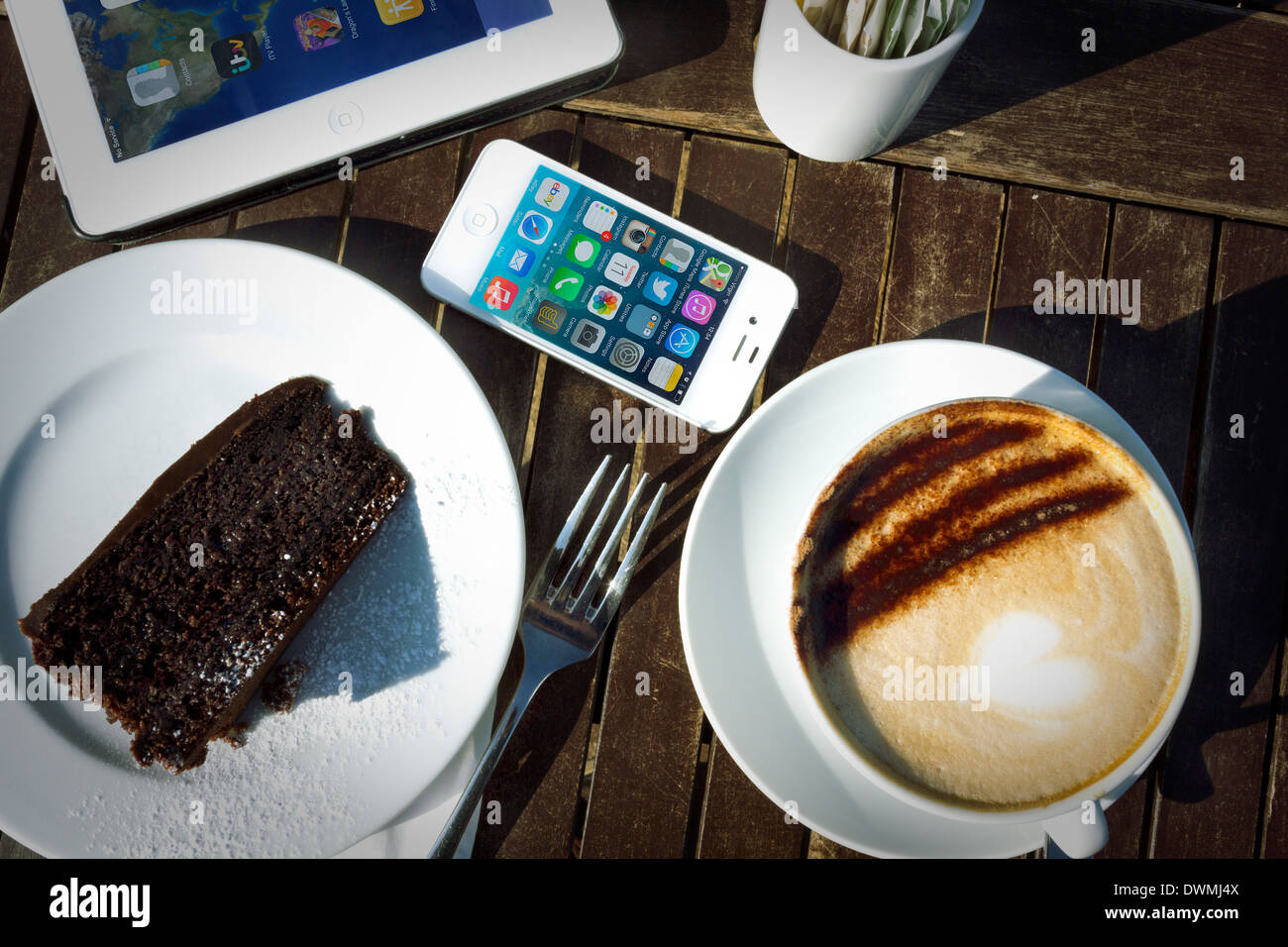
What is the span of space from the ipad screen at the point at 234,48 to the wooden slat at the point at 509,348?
0.11 metres

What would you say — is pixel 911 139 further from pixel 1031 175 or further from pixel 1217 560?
pixel 1217 560

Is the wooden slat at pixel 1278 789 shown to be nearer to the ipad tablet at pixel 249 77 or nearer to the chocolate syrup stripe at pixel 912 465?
the chocolate syrup stripe at pixel 912 465

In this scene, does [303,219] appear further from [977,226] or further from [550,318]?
[977,226]

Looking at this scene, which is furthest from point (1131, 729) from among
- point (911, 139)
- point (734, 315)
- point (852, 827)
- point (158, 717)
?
point (158, 717)

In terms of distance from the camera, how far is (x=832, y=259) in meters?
1.01

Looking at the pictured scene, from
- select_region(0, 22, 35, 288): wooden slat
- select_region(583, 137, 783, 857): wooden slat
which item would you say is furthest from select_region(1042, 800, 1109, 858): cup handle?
select_region(0, 22, 35, 288): wooden slat

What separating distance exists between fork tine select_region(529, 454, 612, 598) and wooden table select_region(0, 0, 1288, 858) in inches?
1.7

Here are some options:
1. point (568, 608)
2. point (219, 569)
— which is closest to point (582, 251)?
point (568, 608)

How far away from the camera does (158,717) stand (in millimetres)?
922

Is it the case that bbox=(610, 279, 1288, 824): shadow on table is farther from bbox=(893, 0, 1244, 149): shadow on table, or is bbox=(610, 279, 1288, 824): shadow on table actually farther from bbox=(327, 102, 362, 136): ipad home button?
bbox=(327, 102, 362, 136): ipad home button

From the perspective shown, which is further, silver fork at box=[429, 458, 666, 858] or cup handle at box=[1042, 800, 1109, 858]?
silver fork at box=[429, 458, 666, 858]

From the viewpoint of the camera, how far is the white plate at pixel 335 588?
0.89 meters

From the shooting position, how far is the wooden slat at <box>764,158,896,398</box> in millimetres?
1003

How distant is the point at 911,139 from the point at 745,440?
46 centimetres
